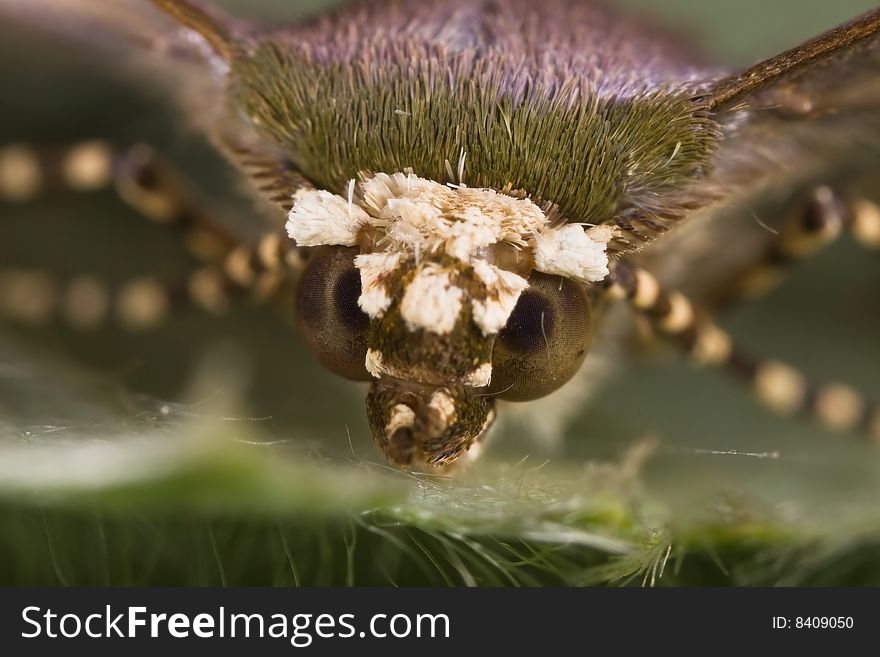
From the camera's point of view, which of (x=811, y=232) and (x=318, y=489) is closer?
(x=318, y=489)

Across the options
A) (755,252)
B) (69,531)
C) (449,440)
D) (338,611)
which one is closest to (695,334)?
(755,252)

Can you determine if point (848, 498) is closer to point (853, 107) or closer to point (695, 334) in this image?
point (695, 334)

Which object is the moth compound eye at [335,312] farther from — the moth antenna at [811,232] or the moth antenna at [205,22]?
the moth antenna at [811,232]

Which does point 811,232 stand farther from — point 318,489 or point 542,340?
point 318,489

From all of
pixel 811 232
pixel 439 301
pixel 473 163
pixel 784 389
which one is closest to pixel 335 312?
pixel 439 301

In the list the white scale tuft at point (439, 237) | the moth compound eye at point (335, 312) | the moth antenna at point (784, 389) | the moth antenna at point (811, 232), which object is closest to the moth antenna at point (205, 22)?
the white scale tuft at point (439, 237)

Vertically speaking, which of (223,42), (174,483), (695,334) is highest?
(223,42)

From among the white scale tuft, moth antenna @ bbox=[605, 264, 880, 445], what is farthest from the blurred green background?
the white scale tuft
